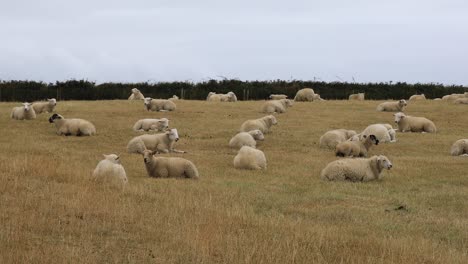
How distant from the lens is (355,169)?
57.2ft

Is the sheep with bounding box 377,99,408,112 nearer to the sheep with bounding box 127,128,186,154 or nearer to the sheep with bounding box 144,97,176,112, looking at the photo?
the sheep with bounding box 144,97,176,112

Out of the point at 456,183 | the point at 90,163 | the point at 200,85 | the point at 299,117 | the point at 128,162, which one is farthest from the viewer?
the point at 200,85

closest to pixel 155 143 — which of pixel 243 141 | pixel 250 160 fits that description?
pixel 243 141

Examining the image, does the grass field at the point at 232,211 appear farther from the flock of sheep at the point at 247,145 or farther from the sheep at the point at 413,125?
the sheep at the point at 413,125

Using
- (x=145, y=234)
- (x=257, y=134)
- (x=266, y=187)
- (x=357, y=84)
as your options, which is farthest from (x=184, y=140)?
(x=357, y=84)

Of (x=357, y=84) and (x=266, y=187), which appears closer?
(x=266, y=187)

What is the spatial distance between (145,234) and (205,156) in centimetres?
1290

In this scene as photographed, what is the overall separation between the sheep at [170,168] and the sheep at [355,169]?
11.7 feet

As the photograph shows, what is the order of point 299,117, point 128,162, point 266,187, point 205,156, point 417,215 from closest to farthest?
point 417,215
point 266,187
point 128,162
point 205,156
point 299,117

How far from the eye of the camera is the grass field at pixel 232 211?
823 centimetres

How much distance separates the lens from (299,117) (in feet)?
122

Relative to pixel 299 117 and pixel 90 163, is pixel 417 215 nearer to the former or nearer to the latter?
pixel 90 163

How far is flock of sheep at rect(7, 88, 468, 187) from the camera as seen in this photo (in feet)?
55.0

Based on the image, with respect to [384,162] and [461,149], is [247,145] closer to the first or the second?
[384,162]
